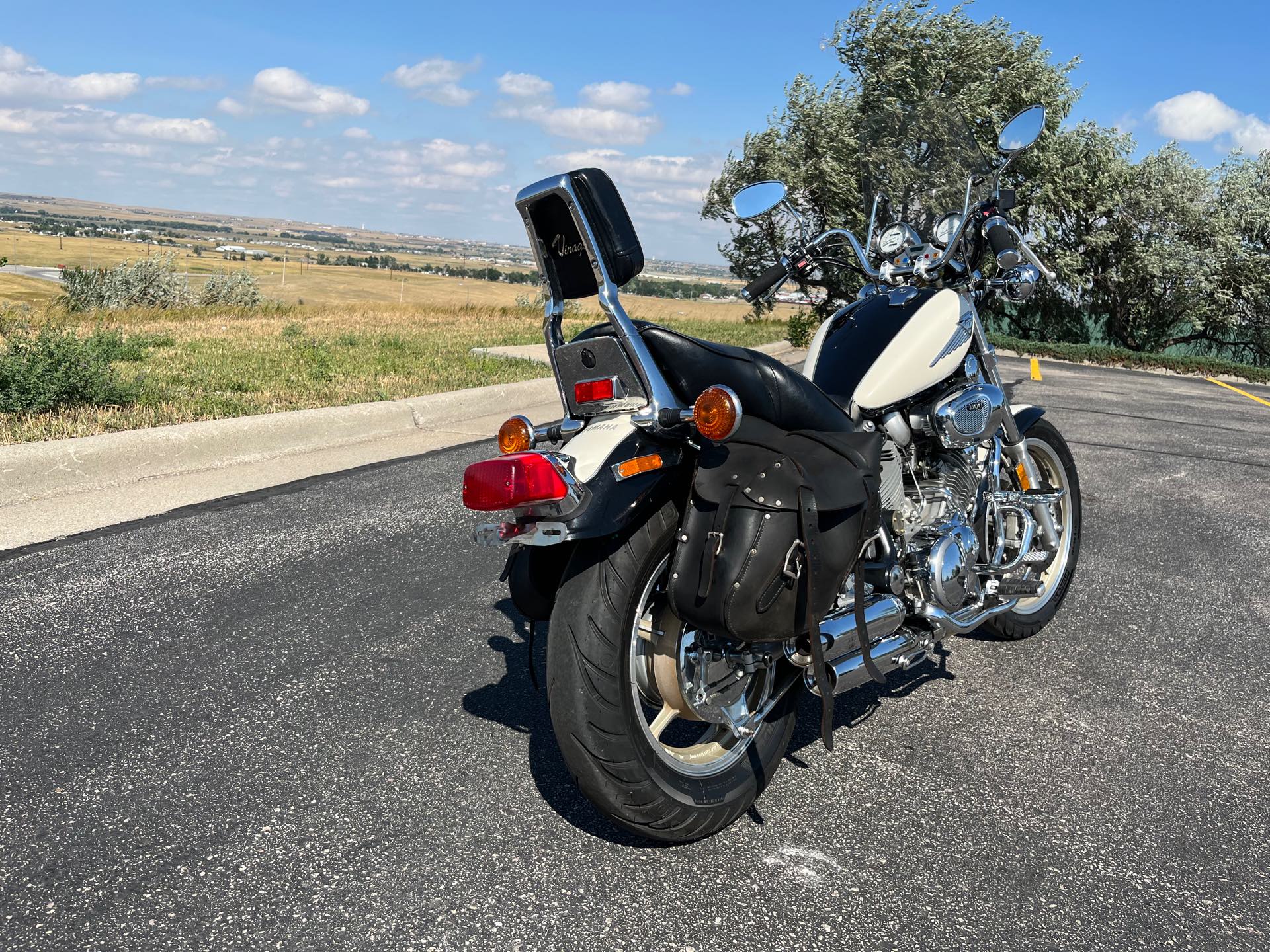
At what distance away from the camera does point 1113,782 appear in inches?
119

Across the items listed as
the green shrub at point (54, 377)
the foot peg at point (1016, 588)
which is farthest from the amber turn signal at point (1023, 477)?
the green shrub at point (54, 377)

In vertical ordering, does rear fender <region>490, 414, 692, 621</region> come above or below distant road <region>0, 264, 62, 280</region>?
above

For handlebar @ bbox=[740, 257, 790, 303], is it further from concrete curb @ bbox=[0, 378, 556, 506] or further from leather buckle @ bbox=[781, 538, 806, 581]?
concrete curb @ bbox=[0, 378, 556, 506]

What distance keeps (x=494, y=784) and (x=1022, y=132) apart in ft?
9.58

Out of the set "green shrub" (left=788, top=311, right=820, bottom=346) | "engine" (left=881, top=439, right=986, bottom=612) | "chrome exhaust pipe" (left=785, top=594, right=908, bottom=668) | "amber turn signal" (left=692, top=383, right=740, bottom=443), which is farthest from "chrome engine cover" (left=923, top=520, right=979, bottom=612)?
"green shrub" (left=788, top=311, right=820, bottom=346)

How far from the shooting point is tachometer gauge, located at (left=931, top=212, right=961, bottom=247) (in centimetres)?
375

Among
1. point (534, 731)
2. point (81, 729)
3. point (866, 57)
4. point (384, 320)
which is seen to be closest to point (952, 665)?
point (534, 731)

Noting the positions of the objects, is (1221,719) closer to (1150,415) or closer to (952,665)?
(952,665)

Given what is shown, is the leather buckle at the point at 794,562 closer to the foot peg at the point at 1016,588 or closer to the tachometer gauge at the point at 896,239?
the foot peg at the point at 1016,588

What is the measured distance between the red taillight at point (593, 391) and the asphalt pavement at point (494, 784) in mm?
1108

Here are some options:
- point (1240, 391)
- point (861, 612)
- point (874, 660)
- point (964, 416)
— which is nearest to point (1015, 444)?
point (964, 416)

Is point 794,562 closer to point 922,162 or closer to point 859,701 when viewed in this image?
point 859,701

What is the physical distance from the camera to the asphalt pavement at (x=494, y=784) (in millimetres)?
2297

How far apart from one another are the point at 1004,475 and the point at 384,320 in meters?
16.9
